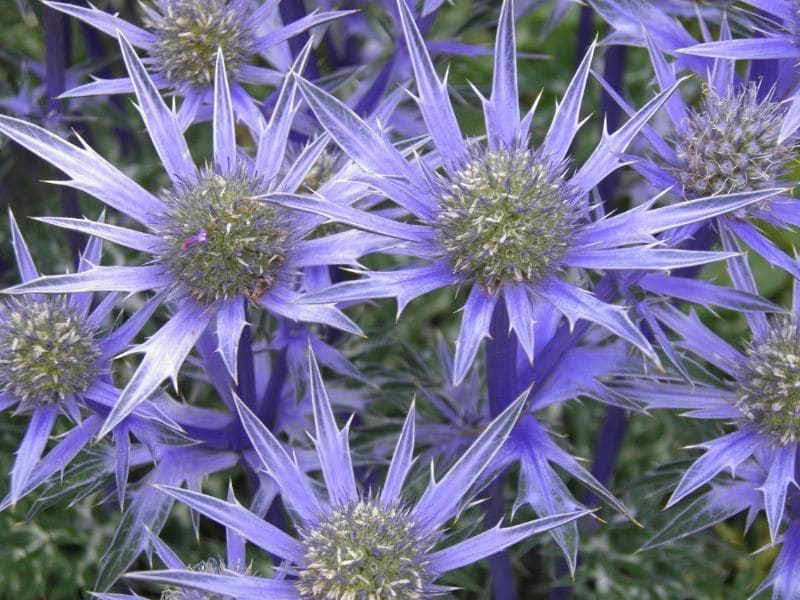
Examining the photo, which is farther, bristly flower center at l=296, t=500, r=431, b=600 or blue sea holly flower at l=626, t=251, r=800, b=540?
blue sea holly flower at l=626, t=251, r=800, b=540

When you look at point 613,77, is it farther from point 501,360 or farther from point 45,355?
point 45,355

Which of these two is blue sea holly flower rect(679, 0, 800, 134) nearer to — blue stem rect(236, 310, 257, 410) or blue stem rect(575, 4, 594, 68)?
blue stem rect(575, 4, 594, 68)

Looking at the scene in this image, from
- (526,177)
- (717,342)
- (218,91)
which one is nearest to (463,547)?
(526,177)

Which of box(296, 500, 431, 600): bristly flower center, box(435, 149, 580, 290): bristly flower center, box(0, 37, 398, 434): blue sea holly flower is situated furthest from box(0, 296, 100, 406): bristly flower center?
box(435, 149, 580, 290): bristly flower center

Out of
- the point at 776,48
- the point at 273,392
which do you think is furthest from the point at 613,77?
the point at 273,392

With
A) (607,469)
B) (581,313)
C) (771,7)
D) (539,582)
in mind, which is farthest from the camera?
(539,582)

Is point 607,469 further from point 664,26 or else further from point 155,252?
point 155,252

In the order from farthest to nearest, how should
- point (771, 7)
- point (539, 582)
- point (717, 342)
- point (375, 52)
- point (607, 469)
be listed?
point (375, 52), point (539, 582), point (607, 469), point (717, 342), point (771, 7)
